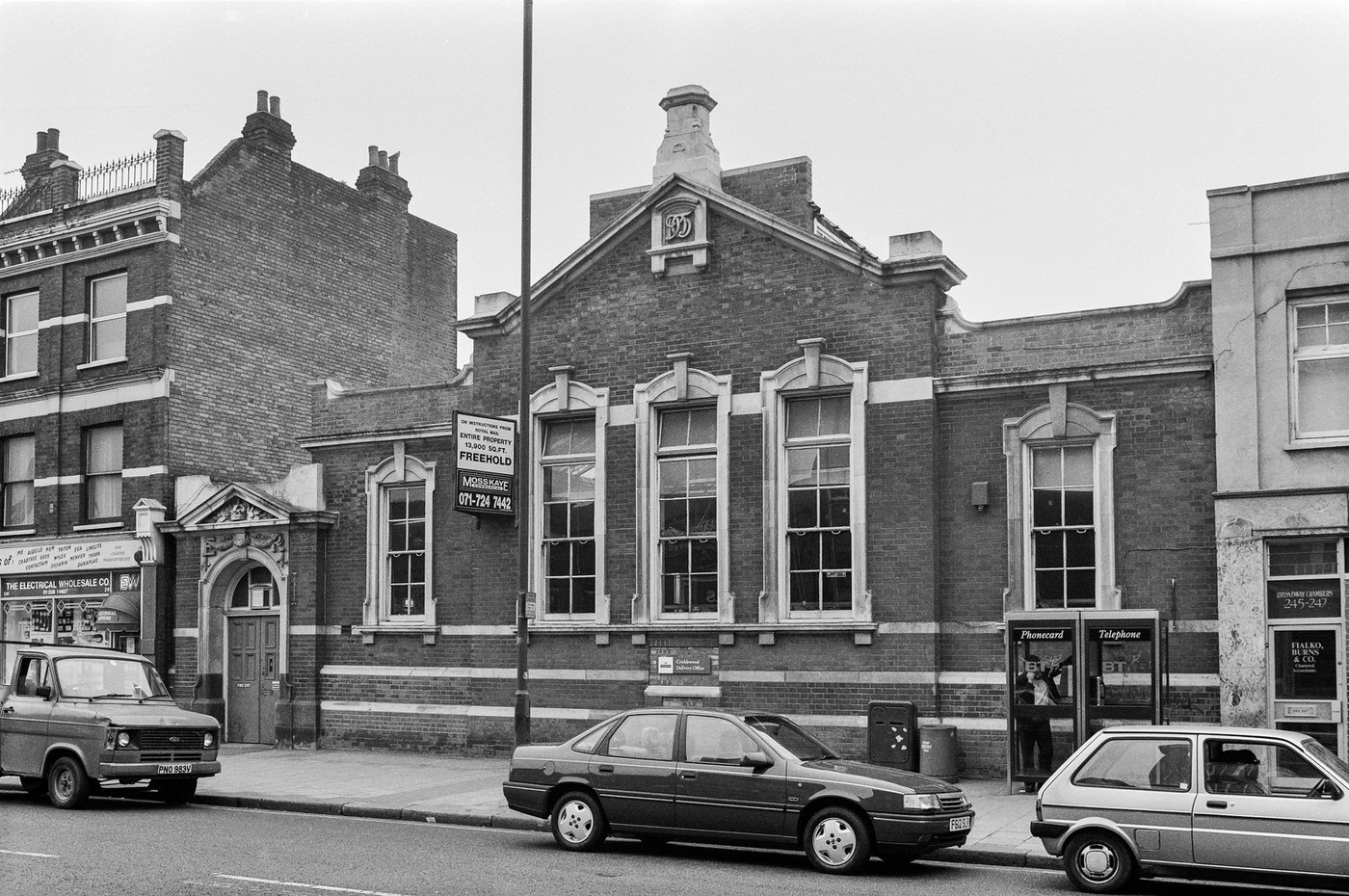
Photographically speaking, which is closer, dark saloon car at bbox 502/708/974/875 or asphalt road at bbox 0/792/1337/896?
asphalt road at bbox 0/792/1337/896

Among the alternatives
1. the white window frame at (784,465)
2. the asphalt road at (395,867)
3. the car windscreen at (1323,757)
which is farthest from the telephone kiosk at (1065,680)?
the car windscreen at (1323,757)

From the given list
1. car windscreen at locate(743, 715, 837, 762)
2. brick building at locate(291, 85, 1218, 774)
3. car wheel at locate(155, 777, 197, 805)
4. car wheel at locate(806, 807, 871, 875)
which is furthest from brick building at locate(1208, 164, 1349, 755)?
car wheel at locate(155, 777, 197, 805)

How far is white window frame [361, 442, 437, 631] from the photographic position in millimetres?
22266

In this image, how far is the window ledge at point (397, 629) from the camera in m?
22.0

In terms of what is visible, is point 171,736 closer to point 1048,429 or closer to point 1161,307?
point 1048,429

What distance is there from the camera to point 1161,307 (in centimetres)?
1770

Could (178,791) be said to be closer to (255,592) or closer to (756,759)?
Result: (255,592)

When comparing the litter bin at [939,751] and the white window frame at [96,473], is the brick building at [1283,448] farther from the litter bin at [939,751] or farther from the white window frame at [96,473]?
the white window frame at [96,473]

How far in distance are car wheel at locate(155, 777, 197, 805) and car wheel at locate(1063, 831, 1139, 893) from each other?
10112 mm

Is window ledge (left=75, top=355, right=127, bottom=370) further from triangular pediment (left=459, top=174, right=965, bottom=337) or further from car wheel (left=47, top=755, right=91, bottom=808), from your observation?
car wheel (left=47, top=755, right=91, bottom=808)

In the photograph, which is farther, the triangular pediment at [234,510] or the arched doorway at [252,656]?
the arched doorway at [252,656]

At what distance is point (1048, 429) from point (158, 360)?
15.6 m

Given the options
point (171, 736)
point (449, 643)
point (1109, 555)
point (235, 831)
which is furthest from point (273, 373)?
point (1109, 555)

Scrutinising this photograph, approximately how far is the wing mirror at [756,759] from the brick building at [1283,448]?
6549 mm
